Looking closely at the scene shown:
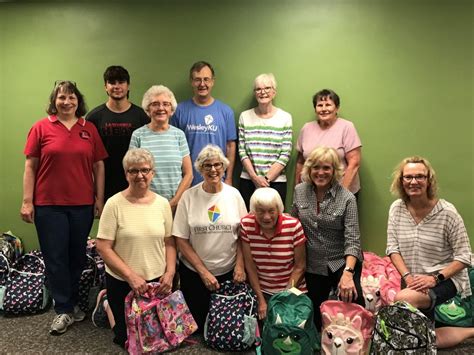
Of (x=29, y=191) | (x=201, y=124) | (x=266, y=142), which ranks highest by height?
(x=201, y=124)

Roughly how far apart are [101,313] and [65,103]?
1.35m

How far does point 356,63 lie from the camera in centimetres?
330

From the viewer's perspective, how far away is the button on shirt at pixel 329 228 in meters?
2.38

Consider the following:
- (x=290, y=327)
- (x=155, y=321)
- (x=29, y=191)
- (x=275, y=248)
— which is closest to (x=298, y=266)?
(x=275, y=248)

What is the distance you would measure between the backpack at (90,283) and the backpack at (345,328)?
1.59 metres

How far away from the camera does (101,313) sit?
8.71 ft

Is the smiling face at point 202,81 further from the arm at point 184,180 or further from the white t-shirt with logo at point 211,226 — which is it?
the white t-shirt with logo at point 211,226

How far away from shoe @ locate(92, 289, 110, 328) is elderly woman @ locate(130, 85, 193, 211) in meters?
0.73

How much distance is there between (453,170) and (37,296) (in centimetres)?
327

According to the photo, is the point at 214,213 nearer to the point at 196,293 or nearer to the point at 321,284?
the point at 196,293

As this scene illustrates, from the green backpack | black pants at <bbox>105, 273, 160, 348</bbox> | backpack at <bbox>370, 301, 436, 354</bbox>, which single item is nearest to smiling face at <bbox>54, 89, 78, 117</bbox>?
black pants at <bbox>105, 273, 160, 348</bbox>

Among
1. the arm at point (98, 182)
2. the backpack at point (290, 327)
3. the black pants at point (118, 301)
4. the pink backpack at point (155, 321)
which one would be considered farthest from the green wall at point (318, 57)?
the black pants at point (118, 301)

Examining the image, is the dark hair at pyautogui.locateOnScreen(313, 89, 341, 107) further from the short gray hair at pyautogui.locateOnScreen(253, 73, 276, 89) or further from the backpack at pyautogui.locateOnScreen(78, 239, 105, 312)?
the backpack at pyautogui.locateOnScreen(78, 239, 105, 312)

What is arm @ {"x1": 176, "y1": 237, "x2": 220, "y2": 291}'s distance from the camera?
8.03 ft
